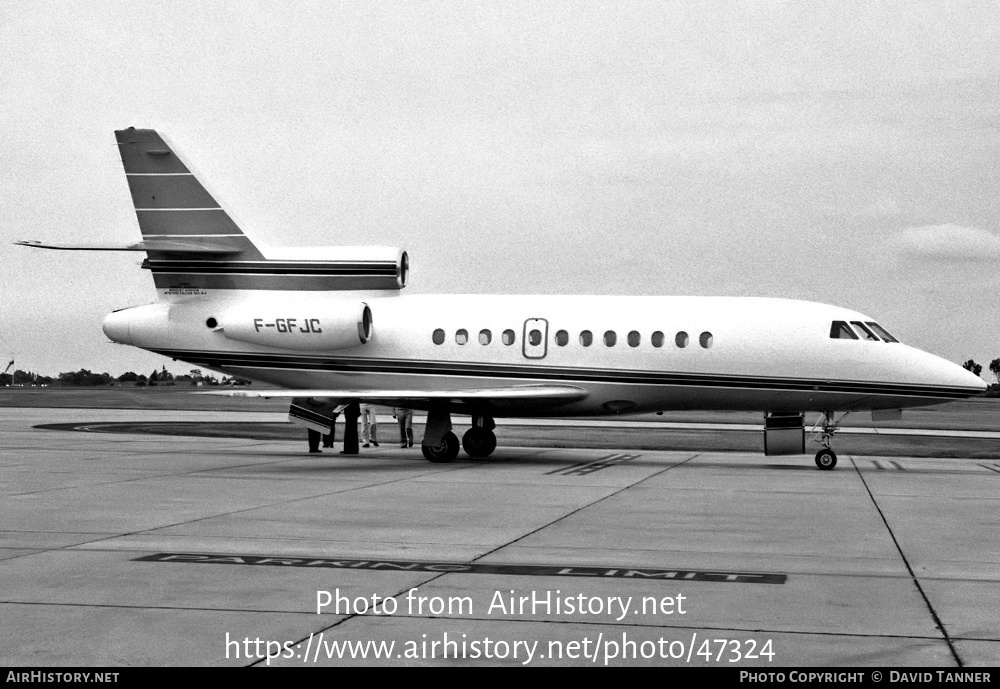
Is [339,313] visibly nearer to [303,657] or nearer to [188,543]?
[188,543]

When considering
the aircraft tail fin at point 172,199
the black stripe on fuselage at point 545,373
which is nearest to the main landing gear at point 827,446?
the black stripe on fuselage at point 545,373

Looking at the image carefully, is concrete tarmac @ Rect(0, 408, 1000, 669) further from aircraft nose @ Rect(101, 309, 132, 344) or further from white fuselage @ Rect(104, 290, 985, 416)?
aircraft nose @ Rect(101, 309, 132, 344)

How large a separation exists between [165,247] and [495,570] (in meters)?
17.1

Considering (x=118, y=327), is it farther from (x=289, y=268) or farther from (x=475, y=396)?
(x=475, y=396)

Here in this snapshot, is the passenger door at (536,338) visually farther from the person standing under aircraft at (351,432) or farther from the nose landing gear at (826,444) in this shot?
the nose landing gear at (826,444)

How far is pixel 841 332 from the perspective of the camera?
22.1 metres

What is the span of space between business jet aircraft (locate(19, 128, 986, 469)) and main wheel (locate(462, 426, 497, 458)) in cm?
3

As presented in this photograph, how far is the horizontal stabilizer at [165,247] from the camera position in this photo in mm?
23656

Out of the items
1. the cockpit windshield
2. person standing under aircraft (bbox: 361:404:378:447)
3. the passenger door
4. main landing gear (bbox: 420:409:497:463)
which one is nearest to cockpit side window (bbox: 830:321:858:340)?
the cockpit windshield

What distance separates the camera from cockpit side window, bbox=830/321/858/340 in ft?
72.3

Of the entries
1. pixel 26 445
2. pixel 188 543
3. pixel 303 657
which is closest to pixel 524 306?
pixel 26 445
